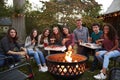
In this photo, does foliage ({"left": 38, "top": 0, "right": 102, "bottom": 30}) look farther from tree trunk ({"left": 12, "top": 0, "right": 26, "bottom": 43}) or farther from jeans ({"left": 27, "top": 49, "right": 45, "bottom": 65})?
jeans ({"left": 27, "top": 49, "right": 45, "bottom": 65})

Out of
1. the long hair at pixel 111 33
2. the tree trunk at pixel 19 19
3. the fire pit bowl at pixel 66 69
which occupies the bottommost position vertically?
the fire pit bowl at pixel 66 69

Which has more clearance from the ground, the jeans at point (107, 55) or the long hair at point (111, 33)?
the long hair at point (111, 33)

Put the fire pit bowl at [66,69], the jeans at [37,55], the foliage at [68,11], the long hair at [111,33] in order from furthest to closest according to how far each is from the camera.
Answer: the foliage at [68,11]
the jeans at [37,55]
the long hair at [111,33]
the fire pit bowl at [66,69]

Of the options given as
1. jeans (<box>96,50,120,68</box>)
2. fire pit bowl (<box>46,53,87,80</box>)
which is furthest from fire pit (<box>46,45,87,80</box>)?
jeans (<box>96,50,120,68</box>)

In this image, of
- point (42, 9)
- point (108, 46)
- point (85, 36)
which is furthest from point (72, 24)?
point (108, 46)

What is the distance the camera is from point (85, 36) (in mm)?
6039

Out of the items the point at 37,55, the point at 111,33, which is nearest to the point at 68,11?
the point at 37,55

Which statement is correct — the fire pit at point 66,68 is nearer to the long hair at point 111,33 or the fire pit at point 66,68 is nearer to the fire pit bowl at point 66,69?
the fire pit bowl at point 66,69

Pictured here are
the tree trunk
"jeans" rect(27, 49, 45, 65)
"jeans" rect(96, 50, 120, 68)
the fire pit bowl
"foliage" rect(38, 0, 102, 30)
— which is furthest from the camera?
"foliage" rect(38, 0, 102, 30)

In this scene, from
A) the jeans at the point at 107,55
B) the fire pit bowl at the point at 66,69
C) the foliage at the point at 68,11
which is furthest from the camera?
the foliage at the point at 68,11

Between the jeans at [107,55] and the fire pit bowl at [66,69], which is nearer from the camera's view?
the fire pit bowl at [66,69]

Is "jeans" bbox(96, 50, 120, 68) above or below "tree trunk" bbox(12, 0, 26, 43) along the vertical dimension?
below

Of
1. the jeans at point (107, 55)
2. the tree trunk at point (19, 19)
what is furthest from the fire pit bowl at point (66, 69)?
the tree trunk at point (19, 19)

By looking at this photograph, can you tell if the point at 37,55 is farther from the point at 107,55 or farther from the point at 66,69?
the point at 66,69
